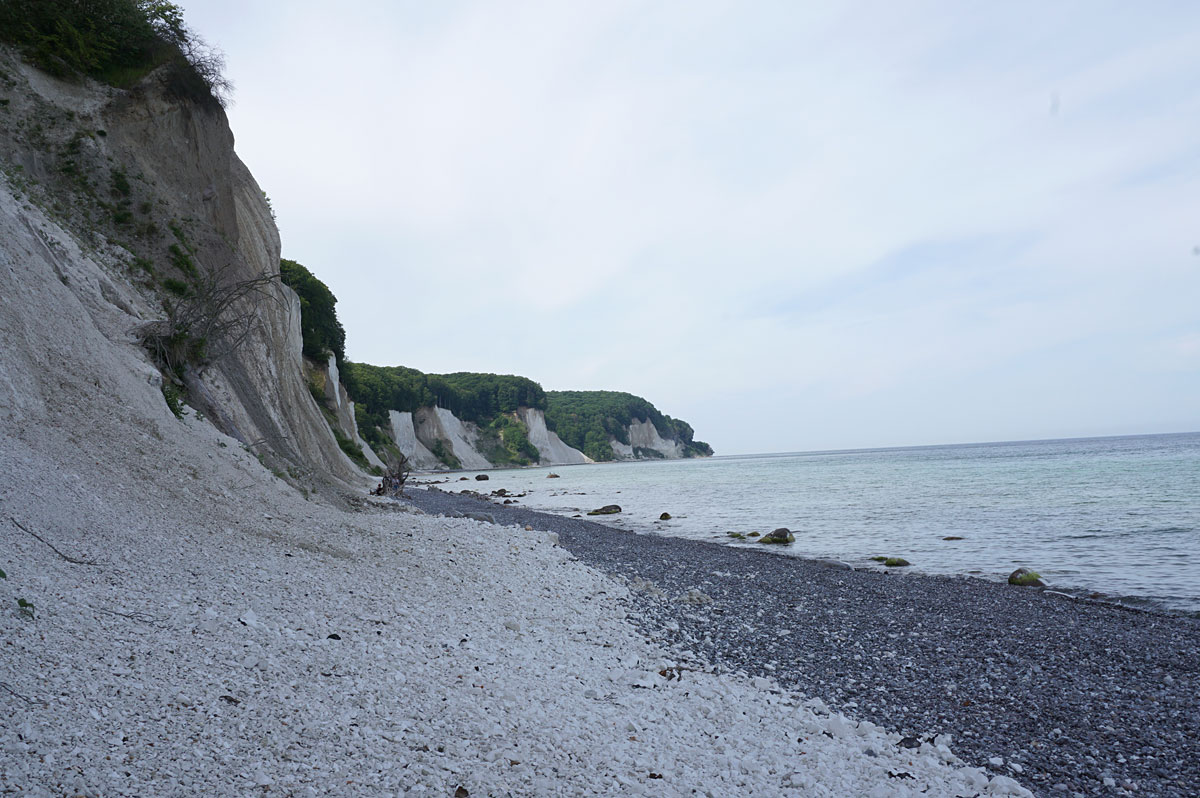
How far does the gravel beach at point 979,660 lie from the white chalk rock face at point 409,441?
7081cm

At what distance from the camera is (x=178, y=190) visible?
2044 centimetres

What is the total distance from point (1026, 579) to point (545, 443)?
112 meters

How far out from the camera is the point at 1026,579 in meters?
14.0

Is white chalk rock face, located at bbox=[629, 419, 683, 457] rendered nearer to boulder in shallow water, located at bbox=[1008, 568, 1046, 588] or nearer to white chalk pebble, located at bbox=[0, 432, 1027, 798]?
boulder in shallow water, located at bbox=[1008, 568, 1046, 588]

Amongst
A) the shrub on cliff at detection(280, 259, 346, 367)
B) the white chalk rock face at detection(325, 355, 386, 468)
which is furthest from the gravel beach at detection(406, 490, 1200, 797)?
the shrub on cliff at detection(280, 259, 346, 367)

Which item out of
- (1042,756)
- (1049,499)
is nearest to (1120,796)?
(1042,756)

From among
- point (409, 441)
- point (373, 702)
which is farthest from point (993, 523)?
point (409, 441)

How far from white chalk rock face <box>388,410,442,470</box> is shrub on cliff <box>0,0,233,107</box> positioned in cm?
5767

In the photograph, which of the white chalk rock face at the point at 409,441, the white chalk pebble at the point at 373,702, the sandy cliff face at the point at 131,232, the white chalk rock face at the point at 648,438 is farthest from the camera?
the white chalk rock face at the point at 648,438

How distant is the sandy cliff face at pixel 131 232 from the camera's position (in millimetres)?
11188

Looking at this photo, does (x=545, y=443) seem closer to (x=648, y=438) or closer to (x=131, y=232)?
(x=648, y=438)

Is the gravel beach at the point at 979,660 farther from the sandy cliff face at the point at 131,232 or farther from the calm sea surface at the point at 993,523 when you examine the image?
the sandy cliff face at the point at 131,232

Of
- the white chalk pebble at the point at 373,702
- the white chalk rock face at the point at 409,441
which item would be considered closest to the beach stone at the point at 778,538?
the white chalk pebble at the point at 373,702

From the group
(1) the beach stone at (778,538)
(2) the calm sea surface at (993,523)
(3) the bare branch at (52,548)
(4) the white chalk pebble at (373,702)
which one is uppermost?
(3) the bare branch at (52,548)
